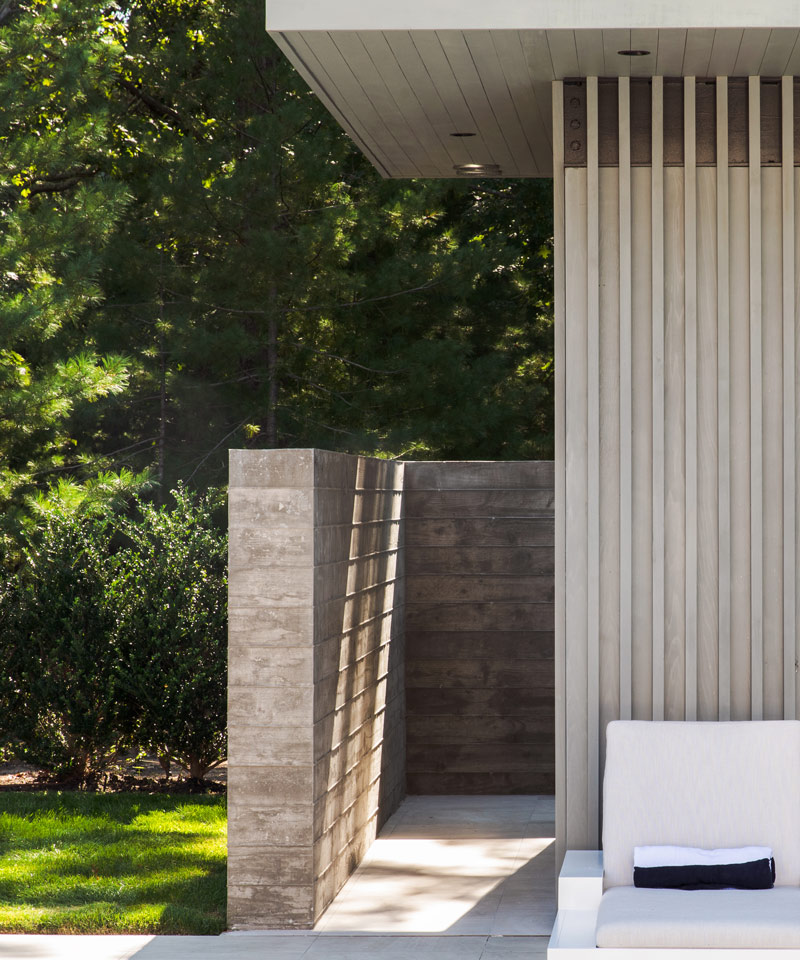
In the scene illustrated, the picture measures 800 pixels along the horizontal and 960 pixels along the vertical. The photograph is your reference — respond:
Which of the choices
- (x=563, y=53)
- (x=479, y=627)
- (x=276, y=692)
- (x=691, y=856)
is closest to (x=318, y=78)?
(x=563, y=53)

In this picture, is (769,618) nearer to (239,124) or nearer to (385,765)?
(385,765)

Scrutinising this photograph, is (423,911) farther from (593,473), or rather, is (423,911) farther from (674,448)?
(674,448)

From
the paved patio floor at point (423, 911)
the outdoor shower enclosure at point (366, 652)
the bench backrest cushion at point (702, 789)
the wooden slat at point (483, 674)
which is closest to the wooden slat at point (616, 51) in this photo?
the outdoor shower enclosure at point (366, 652)

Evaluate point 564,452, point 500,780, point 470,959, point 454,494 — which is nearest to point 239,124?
point 454,494

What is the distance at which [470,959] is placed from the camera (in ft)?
13.6

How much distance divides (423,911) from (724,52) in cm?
318

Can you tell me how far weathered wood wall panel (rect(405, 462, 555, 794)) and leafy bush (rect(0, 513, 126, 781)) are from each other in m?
1.66

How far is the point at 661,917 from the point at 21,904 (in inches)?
101

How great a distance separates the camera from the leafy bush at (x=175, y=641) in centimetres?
679

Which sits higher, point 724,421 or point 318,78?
point 318,78

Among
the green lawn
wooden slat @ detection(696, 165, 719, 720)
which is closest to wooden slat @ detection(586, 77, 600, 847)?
wooden slat @ detection(696, 165, 719, 720)

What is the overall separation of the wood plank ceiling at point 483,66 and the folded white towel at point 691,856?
248 cm

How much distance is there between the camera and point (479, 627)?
6.95 meters

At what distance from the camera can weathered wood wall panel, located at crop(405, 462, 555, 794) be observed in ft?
22.7
